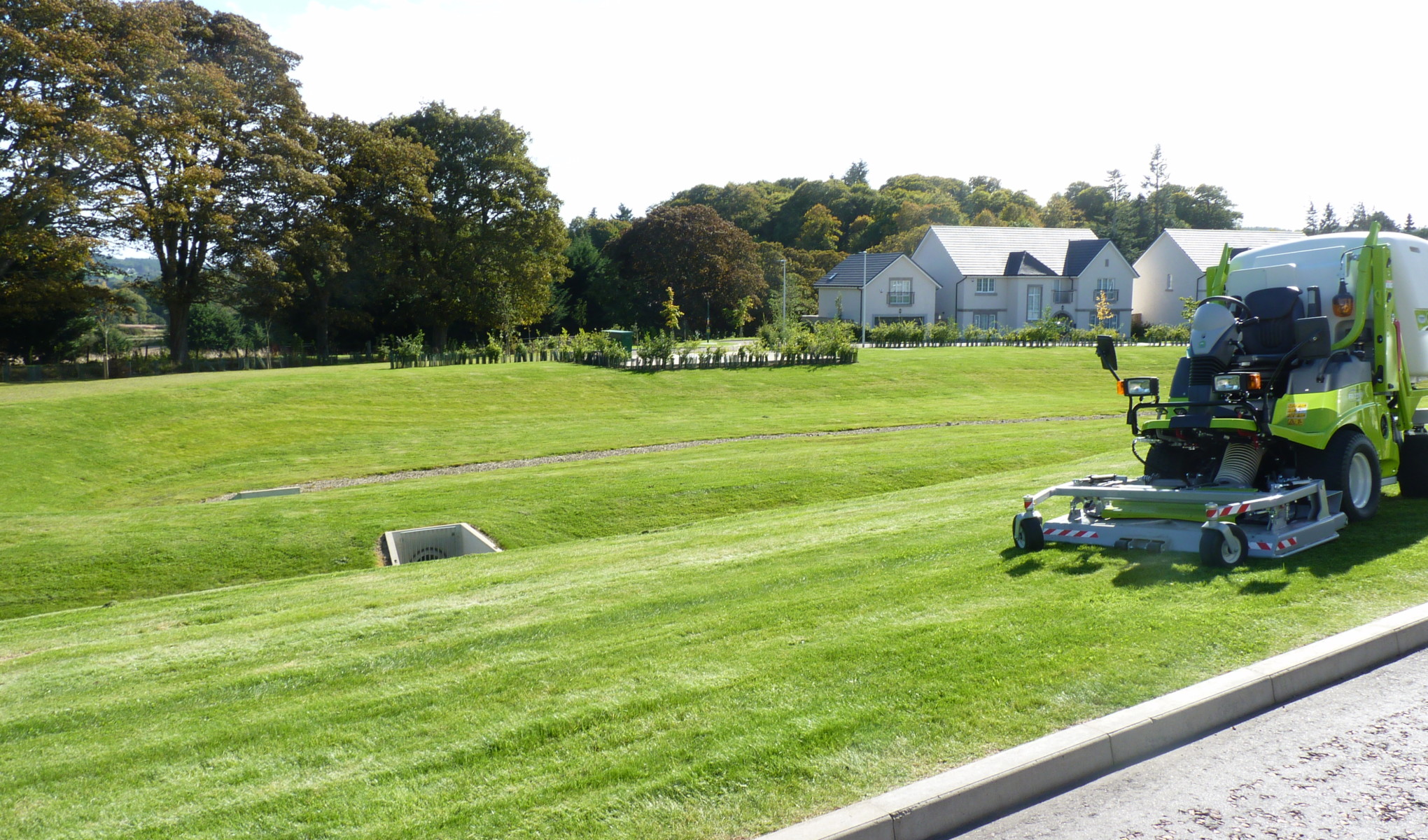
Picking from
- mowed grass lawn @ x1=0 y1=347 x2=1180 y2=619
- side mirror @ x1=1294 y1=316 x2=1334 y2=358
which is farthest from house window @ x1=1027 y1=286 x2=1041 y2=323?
side mirror @ x1=1294 y1=316 x2=1334 y2=358

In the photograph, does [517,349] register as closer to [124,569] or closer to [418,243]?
[418,243]

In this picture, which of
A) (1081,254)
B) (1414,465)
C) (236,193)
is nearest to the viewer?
(1414,465)

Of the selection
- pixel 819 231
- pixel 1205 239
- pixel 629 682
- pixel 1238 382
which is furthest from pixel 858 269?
pixel 629 682

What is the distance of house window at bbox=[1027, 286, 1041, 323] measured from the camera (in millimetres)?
77188

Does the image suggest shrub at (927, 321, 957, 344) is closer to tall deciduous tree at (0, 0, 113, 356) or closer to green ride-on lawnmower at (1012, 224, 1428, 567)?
tall deciduous tree at (0, 0, 113, 356)

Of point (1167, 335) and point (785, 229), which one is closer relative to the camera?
point (1167, 335)

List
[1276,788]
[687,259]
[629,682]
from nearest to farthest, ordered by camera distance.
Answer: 1. [1276,788]
2. [629,682]
3. [687,259]

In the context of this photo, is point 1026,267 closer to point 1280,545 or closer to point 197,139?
point 197,139

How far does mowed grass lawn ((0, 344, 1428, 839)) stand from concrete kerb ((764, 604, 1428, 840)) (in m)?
0.16

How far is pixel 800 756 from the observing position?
4.64 meters

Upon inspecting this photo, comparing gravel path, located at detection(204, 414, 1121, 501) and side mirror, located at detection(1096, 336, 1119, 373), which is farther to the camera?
gravel path, located at detection(204, 414, 1121, 501)

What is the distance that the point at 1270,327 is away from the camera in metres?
9.34

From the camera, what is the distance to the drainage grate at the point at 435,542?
48.5 feet

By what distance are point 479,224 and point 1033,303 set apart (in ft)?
152
